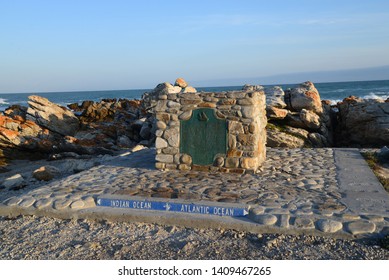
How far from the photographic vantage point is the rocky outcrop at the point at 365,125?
1574 cm

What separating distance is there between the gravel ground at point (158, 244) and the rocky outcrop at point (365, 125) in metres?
12.1

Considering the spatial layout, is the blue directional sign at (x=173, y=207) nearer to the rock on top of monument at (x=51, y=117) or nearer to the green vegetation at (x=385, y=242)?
the green vegetation at (x=385, y=242)

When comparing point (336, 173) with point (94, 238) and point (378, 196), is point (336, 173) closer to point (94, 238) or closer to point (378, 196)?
point (378, 196)

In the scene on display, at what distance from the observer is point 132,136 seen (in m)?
17.8

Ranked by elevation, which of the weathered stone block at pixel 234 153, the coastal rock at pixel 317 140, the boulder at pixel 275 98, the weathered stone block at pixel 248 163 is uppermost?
the boulder at pixel 275 98

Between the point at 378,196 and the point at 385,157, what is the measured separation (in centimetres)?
419

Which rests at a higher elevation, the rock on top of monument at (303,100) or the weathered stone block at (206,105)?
the weathered stone block at (206,105)

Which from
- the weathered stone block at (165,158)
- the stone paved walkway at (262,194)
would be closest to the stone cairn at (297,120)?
the stone paved walkway at (262,194)

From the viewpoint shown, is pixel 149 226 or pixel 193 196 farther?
pixel 193 196

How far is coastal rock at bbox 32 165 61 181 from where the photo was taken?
10.3 metres

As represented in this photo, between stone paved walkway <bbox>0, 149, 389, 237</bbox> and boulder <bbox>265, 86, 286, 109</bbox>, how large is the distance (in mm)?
6624

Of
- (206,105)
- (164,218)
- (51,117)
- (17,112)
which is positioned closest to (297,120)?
(206,105)

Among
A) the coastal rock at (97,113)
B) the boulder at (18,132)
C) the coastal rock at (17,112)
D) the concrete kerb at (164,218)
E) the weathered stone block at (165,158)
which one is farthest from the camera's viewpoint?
the coastal rock at (97,113)
